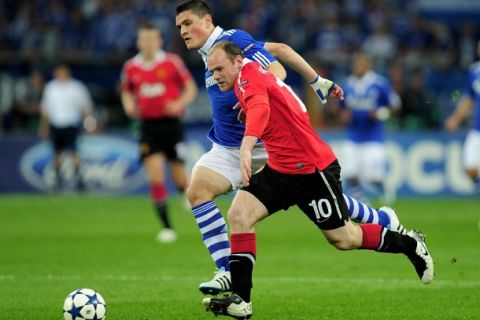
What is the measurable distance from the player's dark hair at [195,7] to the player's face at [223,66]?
1.29 m

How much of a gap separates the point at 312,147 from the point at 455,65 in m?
16.6

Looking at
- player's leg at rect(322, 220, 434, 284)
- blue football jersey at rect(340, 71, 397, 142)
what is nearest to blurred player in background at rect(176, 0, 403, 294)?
player's leg at rect(322, 220, 434, 284)

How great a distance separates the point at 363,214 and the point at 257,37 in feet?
55.0

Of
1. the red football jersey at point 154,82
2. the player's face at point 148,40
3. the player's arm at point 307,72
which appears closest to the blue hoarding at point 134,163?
the red football jersey at point 154,82

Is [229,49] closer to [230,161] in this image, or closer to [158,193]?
[230,161]

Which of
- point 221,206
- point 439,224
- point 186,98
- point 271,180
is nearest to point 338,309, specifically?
point 271,180

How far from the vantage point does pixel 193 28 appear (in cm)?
824

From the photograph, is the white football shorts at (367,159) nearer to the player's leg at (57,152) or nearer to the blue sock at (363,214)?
the player's leg at (57,152)

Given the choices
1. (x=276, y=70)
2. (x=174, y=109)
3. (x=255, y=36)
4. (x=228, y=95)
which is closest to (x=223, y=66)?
(x=276, y=70)

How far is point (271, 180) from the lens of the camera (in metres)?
7.20

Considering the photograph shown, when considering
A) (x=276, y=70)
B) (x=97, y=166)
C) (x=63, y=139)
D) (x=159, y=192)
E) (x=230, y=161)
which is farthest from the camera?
(x=97, y=166)

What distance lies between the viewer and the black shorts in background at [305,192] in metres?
7.17

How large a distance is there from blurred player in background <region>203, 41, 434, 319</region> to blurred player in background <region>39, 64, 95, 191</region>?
14308 millimetres

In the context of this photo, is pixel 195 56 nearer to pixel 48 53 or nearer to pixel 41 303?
pixel 48 53
